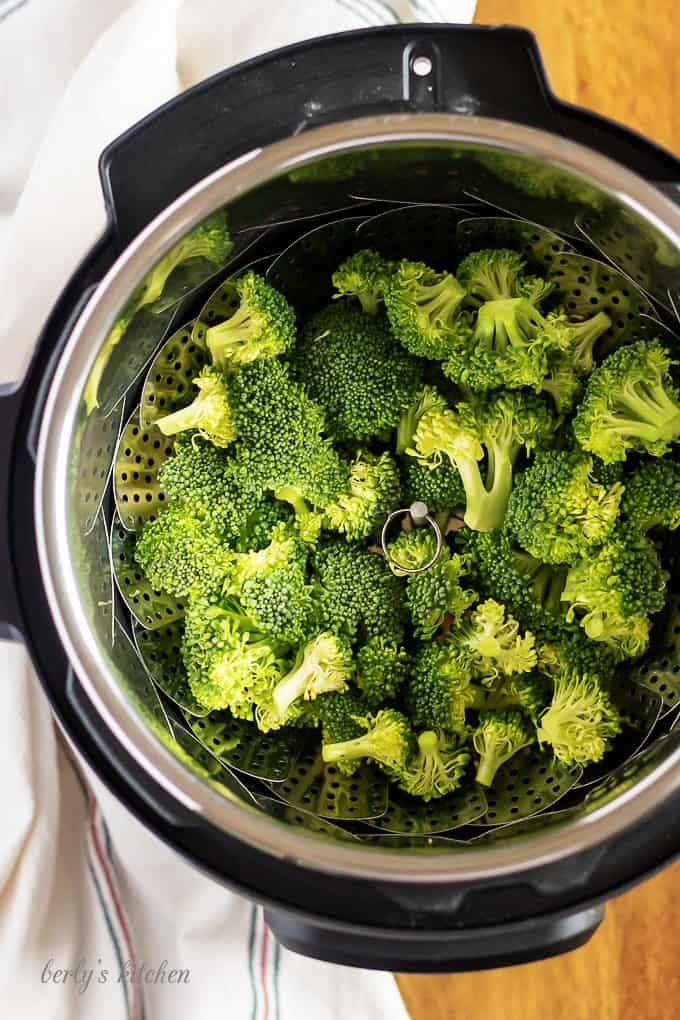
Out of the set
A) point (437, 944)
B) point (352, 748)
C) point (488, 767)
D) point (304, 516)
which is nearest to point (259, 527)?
point (304, 516)

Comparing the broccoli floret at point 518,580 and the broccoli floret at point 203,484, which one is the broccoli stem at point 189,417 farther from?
the broccoli floret at point 518,580

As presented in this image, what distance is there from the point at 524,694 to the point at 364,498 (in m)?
0.30

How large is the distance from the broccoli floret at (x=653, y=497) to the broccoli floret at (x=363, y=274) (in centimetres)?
37

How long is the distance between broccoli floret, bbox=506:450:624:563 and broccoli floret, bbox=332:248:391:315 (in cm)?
28

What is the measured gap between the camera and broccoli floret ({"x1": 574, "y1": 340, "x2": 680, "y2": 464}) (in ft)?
3.23

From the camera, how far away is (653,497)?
1021mm

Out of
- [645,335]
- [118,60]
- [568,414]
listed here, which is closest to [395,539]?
[568,414]

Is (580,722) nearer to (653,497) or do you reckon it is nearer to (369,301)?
(653,497)

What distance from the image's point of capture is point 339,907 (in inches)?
33.6

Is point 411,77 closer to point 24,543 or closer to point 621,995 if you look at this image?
point 24,543

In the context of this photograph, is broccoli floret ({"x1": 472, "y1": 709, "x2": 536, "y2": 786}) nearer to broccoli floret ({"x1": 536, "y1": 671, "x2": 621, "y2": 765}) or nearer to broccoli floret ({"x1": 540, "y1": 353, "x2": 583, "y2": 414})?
broccoli floret ({"x1": 536, "y1": 671, "x2": 621, "y2": 765})

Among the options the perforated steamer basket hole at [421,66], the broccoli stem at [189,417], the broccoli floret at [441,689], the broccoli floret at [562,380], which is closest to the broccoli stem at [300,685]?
the broccoli floret at [441,689]

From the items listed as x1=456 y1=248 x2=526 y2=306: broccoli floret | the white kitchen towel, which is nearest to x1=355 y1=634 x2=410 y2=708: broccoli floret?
the white kitchen towel

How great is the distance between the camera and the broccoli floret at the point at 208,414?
101cm
